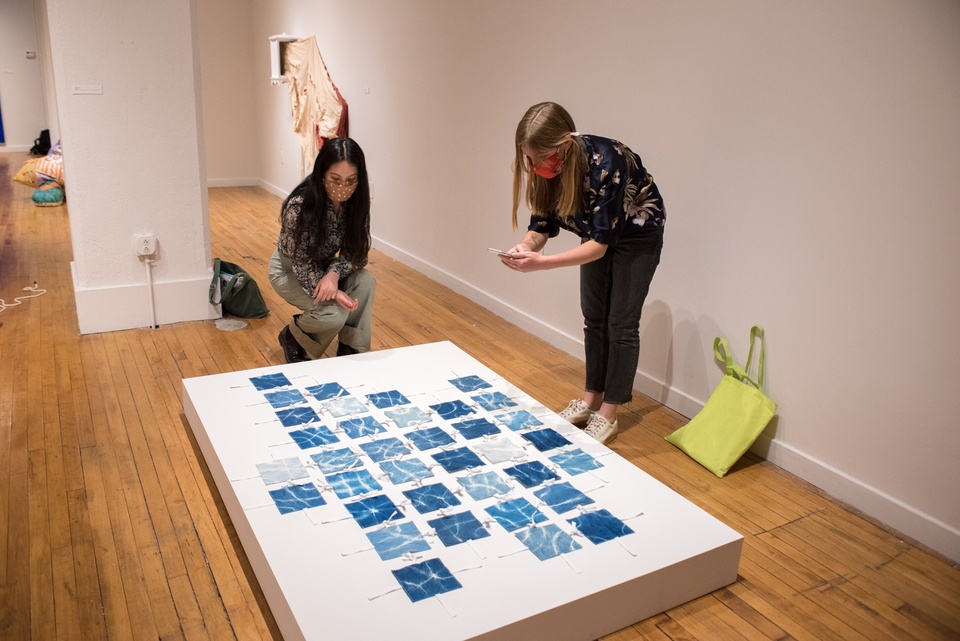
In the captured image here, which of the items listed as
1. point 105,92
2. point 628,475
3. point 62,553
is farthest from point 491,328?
Answer: point 62,553

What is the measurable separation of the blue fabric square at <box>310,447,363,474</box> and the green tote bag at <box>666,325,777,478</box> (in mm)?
1169

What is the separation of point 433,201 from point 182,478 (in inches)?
105

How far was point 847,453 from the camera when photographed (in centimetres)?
241

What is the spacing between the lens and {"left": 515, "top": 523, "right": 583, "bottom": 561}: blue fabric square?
6.04ft

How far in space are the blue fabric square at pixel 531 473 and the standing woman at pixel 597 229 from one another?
49 centimetres

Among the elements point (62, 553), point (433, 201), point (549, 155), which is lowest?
point (62, 553)

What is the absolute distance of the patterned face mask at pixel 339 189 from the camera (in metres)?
2.79

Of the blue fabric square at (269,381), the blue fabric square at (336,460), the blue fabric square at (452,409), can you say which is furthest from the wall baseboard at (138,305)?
the blue fabric square at (336,460)

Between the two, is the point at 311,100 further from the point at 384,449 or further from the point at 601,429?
the point at 384,449

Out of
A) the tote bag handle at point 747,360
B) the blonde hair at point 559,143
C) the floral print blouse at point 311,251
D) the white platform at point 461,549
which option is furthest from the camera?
the floral print blouse at point 311,251

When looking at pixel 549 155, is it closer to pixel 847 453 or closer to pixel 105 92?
pixel 847 453

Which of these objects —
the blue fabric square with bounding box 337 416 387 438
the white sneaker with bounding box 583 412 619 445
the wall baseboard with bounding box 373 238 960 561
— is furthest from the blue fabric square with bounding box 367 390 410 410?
the wall baseboard with bounding box 373 238 960 561

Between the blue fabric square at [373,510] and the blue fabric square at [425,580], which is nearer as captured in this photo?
the blue fabric square at [425,580]

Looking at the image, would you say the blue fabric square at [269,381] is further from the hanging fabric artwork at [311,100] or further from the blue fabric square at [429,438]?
the hanging fabric artwork at [311,100]
